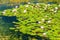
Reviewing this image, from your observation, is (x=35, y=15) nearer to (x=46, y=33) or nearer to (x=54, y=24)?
(x=54, y=24)

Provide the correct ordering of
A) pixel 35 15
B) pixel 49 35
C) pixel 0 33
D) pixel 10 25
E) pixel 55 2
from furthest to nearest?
1. pixel 55 2
2. pixel 35 15
3. pixel 10 25
4. pixel 0 33
5. pixel 49 35

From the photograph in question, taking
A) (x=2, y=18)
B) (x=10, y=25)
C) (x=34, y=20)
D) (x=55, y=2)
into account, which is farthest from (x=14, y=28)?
(x=55, y=2)

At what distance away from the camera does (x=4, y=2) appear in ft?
35.5

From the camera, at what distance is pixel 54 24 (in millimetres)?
6945

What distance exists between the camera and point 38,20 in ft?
24.4

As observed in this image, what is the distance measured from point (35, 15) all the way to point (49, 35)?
1877mm

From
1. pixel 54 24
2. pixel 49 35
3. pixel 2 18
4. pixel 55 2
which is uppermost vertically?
pixel 55 2

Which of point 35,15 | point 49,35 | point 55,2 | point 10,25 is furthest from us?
point 55,2

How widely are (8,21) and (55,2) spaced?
10.8ft

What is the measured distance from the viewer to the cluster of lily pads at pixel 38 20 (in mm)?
6504

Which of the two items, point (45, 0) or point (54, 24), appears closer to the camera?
point (54, 24)

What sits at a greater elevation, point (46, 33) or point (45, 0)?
point (45, 0)

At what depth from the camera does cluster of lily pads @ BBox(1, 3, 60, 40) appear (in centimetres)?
650

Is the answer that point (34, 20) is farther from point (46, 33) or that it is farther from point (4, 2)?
point (4, 2)
